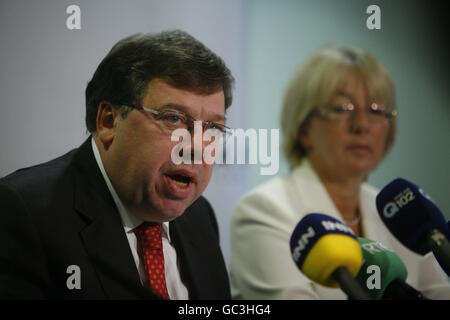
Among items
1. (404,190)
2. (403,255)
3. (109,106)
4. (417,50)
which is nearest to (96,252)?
(109,106)

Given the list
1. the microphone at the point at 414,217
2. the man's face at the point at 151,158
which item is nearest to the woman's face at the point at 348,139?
the microphone at the point at 414,217

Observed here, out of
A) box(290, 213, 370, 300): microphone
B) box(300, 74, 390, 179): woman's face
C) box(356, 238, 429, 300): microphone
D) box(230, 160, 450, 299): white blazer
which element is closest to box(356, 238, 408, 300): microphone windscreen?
box(356, 238, 429, 300): microphone

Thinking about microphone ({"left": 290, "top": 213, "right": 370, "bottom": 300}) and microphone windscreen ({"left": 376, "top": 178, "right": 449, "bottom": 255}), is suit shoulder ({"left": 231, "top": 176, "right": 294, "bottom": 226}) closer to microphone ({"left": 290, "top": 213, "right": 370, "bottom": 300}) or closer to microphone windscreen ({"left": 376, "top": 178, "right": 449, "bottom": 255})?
microphone windscreen ({"left": 376, "top": 178, "right": 449, "bottom": 255})

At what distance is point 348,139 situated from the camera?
6.66ft

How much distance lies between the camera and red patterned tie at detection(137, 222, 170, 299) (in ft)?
5.94

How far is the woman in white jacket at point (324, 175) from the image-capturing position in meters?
1.98

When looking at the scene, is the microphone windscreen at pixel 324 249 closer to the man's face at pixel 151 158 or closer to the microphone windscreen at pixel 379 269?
the microphone windscreen at pixel 379 269

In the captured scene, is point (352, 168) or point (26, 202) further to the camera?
point (352, 168)

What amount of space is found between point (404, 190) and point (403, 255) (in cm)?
54

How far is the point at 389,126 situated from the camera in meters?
2.08

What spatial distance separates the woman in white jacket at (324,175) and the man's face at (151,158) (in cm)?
30

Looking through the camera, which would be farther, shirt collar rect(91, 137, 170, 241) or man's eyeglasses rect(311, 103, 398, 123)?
man's eyeglasses rect(311, 103, 398, 123)

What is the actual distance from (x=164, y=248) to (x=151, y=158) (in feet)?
1.15

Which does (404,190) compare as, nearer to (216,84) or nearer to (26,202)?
(216,84)
